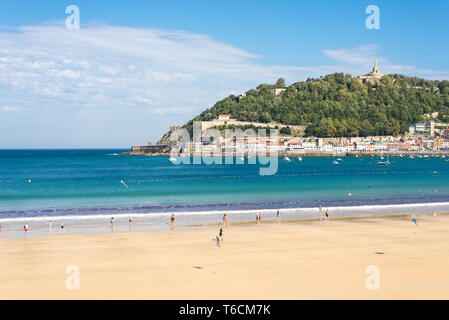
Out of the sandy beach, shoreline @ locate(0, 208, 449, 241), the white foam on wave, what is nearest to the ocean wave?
the white foam on wave

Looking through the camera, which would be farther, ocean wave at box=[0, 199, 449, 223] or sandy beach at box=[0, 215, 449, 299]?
ocean wave at box=[0, 199, 449, 223]

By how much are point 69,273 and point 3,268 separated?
328cm

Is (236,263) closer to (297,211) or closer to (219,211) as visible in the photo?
(219,211)

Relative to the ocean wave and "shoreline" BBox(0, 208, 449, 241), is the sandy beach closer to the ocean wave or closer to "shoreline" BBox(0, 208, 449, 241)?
"shoreline" BBox(0, 208, 449, 241)

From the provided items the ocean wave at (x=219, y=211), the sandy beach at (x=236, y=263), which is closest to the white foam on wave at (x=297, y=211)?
the ocean wave at (x=219, y=211)

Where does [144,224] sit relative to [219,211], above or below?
below

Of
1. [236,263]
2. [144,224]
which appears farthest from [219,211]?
[236,263]

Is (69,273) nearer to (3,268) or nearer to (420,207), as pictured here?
(3,268)

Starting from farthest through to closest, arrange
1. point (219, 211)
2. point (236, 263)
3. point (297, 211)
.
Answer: point (219, 211) < point (297, 211) < point (236, 263)

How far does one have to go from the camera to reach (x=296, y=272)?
20.5m

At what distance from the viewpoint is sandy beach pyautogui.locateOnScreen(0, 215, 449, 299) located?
59.0ft

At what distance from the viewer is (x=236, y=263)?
22203 mm

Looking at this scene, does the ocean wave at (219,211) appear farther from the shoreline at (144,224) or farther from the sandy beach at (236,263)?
the sandy beach at (236,263)
